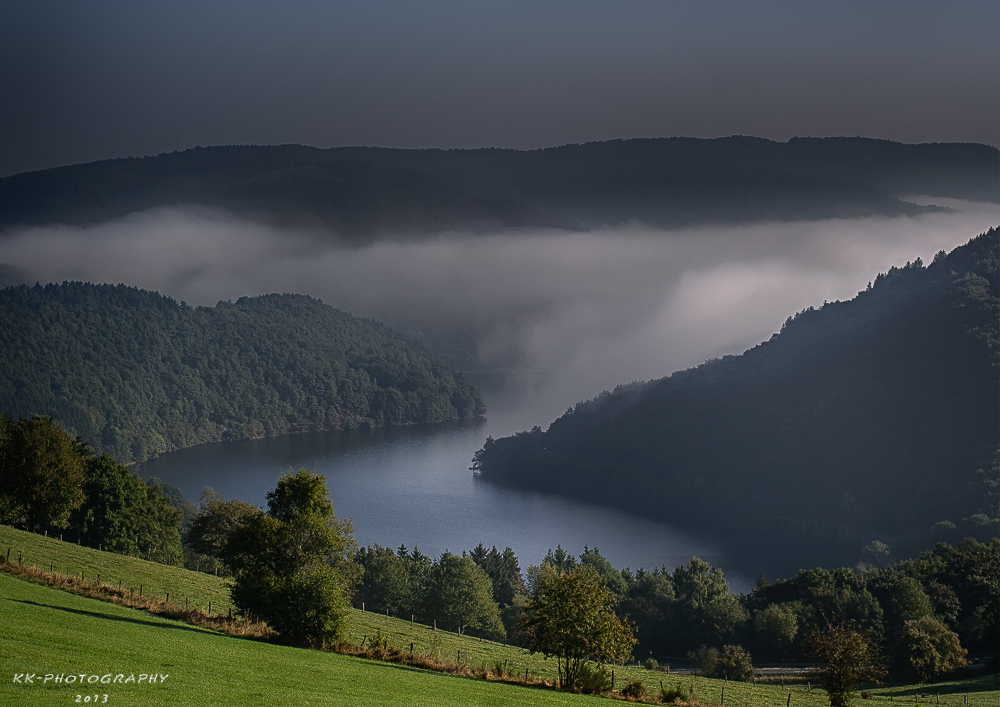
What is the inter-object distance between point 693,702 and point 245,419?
568ft

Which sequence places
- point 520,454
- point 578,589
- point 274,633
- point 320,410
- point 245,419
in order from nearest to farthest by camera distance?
1. point 578,589
2. point 274,633
3. point 520,454
4. point 245,419
5. point 320,410

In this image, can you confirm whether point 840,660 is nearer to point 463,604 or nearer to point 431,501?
point 463,604

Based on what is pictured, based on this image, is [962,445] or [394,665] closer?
[394,665]

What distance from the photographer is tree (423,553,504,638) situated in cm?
4259

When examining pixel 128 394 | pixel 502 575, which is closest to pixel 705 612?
pixel 502 575

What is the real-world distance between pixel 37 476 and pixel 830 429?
117005mm

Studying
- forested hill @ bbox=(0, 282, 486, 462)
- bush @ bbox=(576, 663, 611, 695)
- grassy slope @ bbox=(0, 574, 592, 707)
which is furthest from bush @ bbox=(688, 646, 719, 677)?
forested hill @ bbox=(0, 282, 486, 462)

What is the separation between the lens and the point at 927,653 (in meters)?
33.0

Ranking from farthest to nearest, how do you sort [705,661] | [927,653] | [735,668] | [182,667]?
[705,661], [735,668], [927,653], [182,667]

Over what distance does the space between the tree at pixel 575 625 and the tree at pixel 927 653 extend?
2150cm

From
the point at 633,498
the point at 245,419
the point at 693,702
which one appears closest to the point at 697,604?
the point at 693,702

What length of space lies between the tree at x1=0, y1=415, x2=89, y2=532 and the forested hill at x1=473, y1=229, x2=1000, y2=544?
3325 inches

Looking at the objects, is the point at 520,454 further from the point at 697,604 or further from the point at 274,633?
the point at 274,633

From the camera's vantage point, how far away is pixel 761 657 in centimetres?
4259
